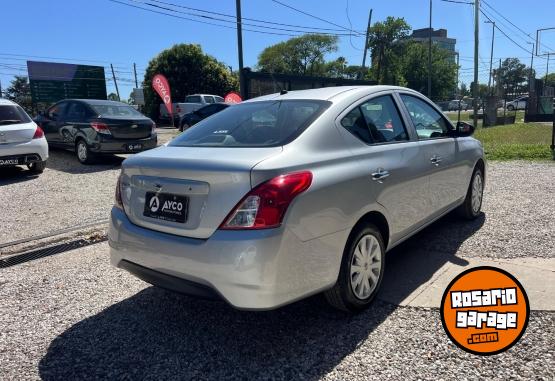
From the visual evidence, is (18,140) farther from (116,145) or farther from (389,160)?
(389,160)

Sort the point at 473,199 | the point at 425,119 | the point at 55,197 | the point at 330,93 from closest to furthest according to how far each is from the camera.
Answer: the point at 330,93
the point at 425,119
the point at 473,199
the point at 55,197

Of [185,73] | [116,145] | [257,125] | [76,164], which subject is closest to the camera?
[257,125]

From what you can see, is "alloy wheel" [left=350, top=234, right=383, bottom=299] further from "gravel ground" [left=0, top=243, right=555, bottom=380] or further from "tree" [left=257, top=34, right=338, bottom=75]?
"tree" [left=257, top=34, right=338, bottom=75]

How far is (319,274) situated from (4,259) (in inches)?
132

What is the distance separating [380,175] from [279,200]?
1.05m

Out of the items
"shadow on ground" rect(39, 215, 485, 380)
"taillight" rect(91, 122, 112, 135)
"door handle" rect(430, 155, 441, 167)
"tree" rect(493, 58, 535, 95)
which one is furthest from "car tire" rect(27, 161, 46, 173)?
"tree" rect(493, 58, 535, 95)

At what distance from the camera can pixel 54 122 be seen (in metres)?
11.2

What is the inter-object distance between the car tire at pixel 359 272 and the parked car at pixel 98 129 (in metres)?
8.11

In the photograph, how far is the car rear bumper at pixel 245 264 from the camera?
7.98ft

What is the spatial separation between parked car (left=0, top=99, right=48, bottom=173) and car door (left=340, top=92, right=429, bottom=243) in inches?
298

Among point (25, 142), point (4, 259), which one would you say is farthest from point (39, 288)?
point (25, 142)

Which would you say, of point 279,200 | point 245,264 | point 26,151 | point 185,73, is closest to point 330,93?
point 279,200

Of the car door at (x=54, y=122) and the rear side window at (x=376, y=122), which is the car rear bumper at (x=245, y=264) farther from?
the car door at (x=54, y=122)

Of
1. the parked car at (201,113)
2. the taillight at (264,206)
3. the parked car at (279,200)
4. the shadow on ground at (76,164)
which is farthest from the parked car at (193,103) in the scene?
the taillight at (264,206)
